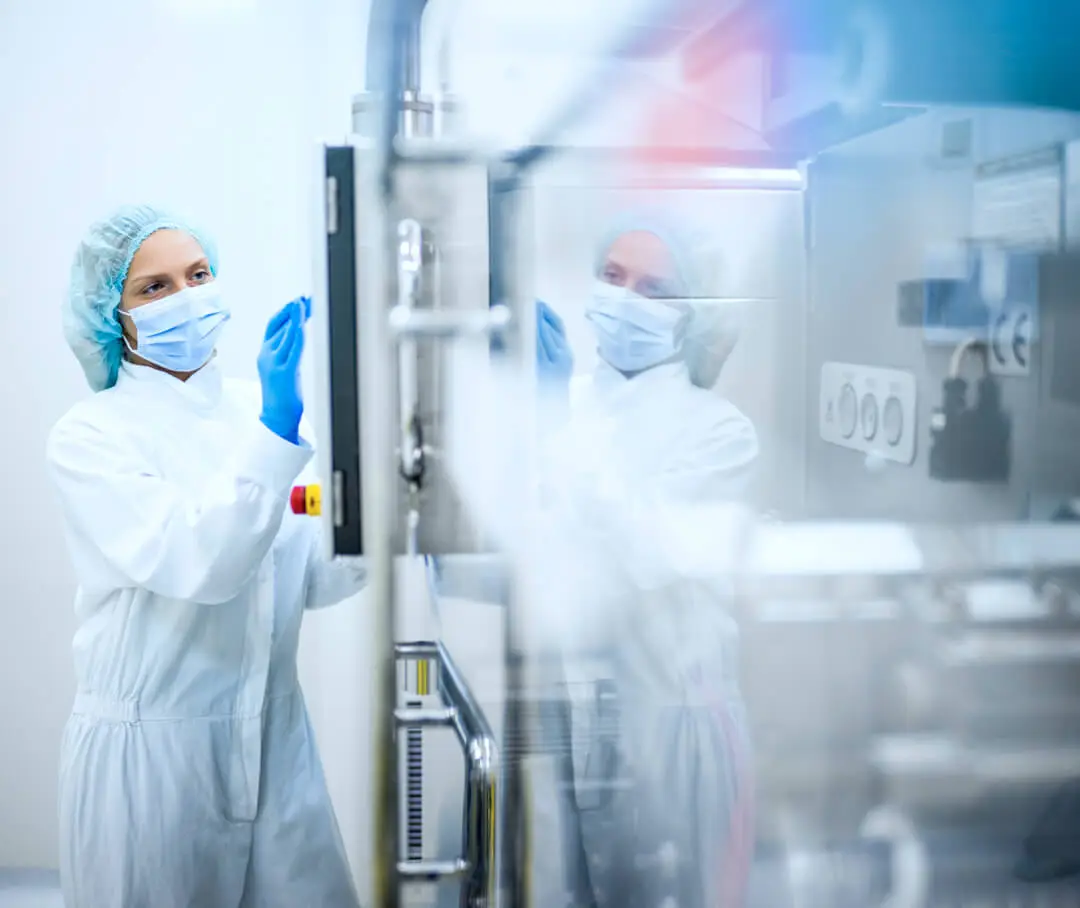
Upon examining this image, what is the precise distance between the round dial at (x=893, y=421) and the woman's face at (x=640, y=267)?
221mm

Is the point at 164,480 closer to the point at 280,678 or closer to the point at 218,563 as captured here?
the point at 218,563

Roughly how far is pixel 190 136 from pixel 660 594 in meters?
1.29

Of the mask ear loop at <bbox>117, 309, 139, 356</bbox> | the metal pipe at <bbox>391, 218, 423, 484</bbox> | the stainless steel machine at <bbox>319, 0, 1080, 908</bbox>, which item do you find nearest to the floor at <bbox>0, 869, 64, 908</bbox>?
the mask ear loop at <bbox>117, 309, 139, 356</bbox>

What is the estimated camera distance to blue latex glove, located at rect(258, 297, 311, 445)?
4.46 ft

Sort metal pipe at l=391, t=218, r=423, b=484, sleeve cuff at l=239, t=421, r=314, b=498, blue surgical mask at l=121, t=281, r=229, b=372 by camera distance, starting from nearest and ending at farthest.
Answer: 1. metal pipe at l=391, t=218, r=423, b=484
2. sleeve cuff at l=239, t=421, r=314, b=498
3. blue surgical mask at l=121, t=281, r=229, b=372

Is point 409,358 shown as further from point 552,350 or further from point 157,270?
point 157,270

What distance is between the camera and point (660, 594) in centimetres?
102

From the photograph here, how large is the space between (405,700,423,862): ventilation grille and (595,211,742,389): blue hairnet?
43cm

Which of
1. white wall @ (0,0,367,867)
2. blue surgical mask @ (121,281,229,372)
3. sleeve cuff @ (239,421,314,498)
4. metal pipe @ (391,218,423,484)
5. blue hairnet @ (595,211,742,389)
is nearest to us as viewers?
metal pipe @ (391,218,423,484)

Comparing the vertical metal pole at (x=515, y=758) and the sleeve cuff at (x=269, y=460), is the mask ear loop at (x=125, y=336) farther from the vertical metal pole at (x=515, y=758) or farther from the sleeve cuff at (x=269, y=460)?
the vertical metal pole at (x=515, y=758)

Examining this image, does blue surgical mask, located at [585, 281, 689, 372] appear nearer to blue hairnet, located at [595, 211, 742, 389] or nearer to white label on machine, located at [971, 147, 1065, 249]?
blue hairnet, located at [595, 211, 742, 389]

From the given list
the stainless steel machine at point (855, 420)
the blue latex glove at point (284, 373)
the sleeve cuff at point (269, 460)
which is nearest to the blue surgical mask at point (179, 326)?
the blue latex glove at point (284, 373)

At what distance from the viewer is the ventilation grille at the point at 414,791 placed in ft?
3.25

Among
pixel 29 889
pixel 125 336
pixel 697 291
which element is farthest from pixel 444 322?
pixel 29 889
